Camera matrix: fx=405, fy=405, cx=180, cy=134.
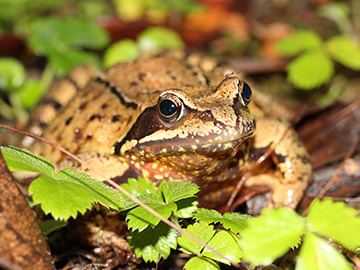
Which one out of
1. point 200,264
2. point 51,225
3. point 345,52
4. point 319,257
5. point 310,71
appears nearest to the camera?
point 319,257

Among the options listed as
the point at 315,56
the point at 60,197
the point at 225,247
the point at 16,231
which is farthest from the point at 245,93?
the point at 315,56

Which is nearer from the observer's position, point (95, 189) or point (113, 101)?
point (95, 189)

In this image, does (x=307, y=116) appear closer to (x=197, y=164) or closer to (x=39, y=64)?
(x=197, y=164)

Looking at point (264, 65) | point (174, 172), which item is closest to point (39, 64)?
point (264, 65)

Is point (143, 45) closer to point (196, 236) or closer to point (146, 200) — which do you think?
point (146, 200)

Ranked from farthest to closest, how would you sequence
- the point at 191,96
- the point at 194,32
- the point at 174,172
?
the point at 194,32, the point at 174,172, the point at 191,96

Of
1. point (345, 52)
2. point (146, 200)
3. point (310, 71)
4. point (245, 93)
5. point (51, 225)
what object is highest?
point (345, 52)

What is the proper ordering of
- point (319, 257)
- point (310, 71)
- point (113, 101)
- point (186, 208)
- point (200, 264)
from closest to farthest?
point (319, 257) < point (200, 264) < point (186, 208) < point (113, 101) < point (310, 71)

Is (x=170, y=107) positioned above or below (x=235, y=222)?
above
